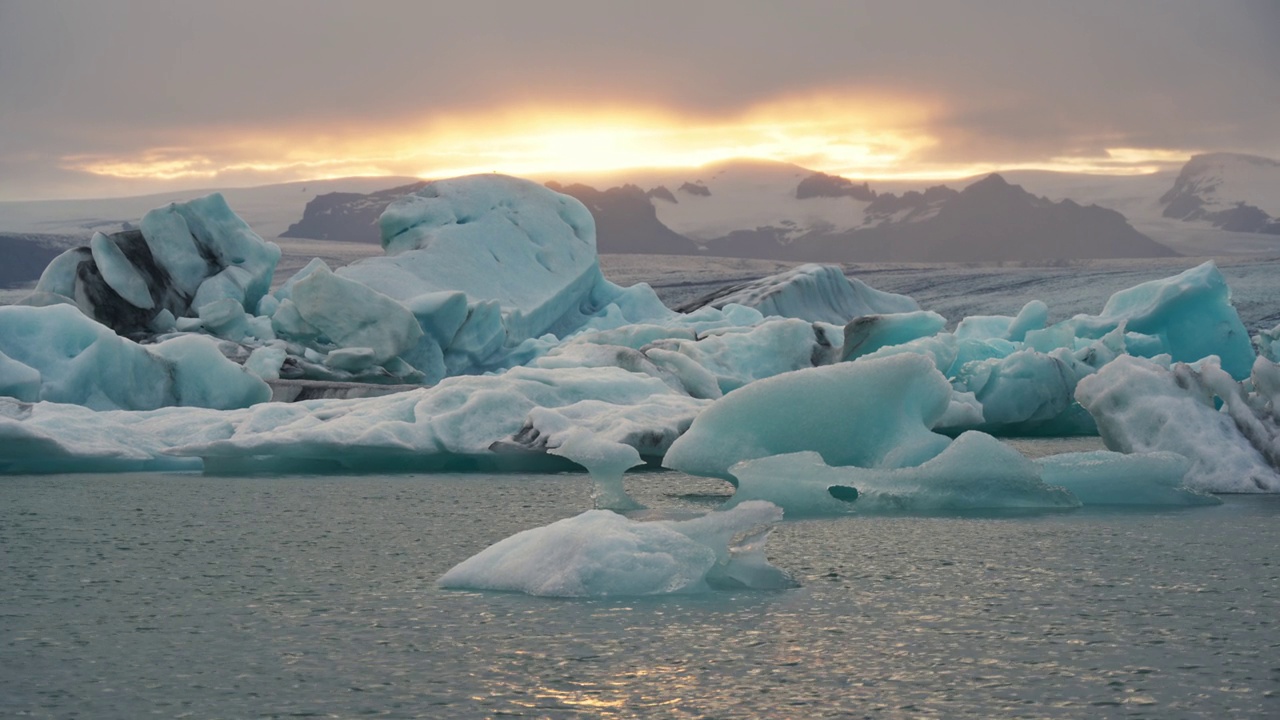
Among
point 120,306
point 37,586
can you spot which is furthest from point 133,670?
point 120,306

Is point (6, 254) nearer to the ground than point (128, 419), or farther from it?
farther from it

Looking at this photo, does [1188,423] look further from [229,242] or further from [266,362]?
[229,242]

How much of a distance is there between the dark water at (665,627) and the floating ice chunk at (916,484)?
36 cm

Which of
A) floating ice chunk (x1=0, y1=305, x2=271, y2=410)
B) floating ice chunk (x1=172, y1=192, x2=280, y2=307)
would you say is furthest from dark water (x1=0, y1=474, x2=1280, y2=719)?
floating ice chunk (x1=172, y1=192, x2=280, y2=307)

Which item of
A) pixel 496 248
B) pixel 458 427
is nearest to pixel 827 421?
pixel 458 427

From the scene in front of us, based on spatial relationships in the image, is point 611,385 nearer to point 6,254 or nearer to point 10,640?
point 10,640

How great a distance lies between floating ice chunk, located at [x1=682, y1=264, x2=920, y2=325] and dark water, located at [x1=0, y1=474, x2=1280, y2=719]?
1614 cm

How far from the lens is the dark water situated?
366cm

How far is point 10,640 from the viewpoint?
4477mm

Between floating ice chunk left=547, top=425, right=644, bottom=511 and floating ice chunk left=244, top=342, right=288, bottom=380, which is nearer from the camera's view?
floating ice chunk left=547, top=425, right=644, bottom=511

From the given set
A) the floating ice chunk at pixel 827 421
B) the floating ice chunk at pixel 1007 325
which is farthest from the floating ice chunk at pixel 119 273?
the floating ice chunk at pixel 827 421

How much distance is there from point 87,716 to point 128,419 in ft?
27.4

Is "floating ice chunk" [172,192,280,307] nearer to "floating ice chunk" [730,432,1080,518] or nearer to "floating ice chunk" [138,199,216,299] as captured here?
"floating ice chunk" [138,199,216,299]

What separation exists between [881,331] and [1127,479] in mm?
7201
